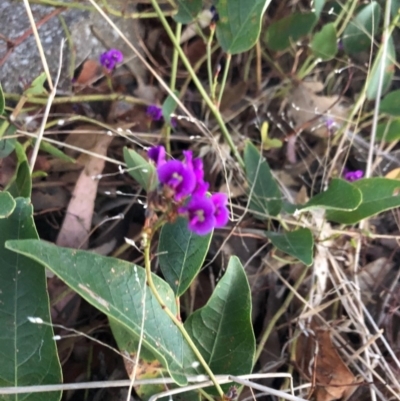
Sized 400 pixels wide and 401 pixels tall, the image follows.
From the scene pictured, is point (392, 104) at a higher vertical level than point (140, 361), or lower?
higher

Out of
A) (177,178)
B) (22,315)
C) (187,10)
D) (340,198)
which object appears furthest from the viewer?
(187,10)

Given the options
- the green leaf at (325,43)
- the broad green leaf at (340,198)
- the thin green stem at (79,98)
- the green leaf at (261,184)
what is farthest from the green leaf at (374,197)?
the thin green stem at (79,98)

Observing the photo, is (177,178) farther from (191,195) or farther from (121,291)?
(121,291)

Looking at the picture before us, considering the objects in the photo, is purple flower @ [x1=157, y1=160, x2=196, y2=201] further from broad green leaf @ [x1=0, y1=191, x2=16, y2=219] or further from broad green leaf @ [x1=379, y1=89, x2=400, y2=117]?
broad green leaf @ [x1=379, y1=89, x2=400, y2=117]

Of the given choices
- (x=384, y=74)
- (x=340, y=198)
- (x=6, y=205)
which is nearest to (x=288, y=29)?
(x=384, y=74)

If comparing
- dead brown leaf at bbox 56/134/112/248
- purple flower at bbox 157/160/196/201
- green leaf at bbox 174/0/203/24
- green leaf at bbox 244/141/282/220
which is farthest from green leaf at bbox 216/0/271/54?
purple flower at bbox 157/160/196/201

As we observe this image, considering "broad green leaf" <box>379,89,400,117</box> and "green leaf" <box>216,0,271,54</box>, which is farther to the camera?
"broad green leaf" <box>379,89,400,117</box>
